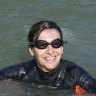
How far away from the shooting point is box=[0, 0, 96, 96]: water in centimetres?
679

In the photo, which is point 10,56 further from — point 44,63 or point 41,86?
point 44,63

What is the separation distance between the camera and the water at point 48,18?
6789 mm

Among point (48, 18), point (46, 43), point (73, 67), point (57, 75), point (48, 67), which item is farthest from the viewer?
point (48, 18)

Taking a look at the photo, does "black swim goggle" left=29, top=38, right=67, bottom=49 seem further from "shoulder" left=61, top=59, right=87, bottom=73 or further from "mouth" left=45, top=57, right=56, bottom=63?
"shoulder" left=61, top=59, right=87, bottom=73

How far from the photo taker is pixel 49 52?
447cm

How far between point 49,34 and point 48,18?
456 centimetres

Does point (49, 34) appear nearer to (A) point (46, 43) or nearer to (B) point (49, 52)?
(A) point (46, 43)

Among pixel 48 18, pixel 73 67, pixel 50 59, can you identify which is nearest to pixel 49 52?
pixel 50 59

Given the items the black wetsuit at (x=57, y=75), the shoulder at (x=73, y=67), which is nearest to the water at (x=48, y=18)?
the black wetsuit at (x=57, y=75)

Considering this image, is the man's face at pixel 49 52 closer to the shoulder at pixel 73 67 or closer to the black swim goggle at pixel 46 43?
the black swim goggle at pixel 46 43

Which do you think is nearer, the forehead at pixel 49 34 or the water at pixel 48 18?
the forehead at pixel 49 34

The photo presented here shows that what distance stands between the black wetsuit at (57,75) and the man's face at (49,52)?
28 cm

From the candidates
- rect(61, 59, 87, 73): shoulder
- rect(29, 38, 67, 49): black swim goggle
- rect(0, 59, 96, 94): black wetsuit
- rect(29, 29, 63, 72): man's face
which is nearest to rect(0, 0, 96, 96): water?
rect(0, 59, 96, 94): black wetsuit

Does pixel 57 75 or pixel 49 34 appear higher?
pixel 49 34
